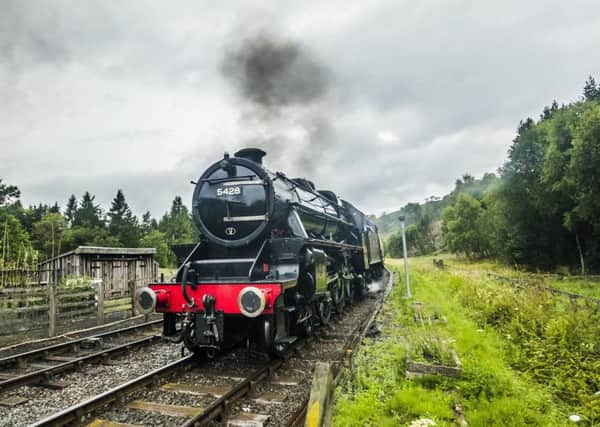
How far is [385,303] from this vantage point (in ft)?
38.6

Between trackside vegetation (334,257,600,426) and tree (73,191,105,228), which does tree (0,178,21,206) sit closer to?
tree (73,191,105,228)

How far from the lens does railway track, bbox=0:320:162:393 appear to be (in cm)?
519

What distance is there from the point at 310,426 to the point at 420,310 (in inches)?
297

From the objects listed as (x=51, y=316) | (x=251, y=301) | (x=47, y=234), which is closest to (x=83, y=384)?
(x=251, y=301)

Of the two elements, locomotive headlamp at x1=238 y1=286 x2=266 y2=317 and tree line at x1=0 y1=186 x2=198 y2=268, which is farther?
tree line at x1=0 y1=186 x2=198 y2=268

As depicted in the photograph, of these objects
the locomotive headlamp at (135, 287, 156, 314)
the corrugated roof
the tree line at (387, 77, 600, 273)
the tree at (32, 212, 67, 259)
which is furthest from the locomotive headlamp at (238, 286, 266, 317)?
the tree at (32, 212, 67, 259)

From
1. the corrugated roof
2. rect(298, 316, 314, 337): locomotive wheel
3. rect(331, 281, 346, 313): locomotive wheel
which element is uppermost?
the corrugated roof

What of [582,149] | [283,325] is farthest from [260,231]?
[582,149]

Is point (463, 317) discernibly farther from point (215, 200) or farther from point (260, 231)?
point (215, 200)

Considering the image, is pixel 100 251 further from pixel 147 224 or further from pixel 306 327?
pixel 147 224

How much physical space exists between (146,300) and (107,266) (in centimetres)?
1041

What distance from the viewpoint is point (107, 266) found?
1476 cm

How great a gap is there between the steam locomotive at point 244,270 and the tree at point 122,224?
155 feet

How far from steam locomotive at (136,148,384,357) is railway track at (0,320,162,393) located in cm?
137
